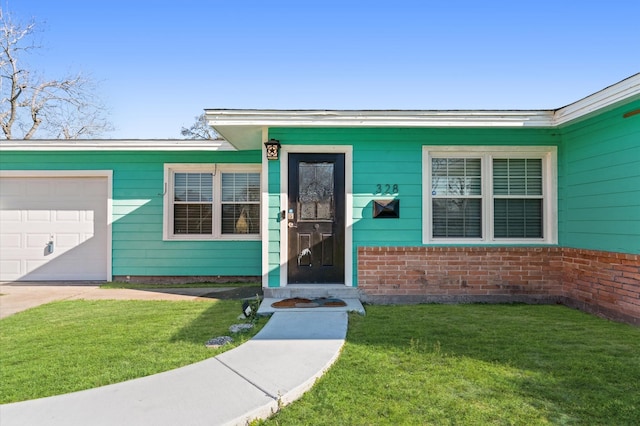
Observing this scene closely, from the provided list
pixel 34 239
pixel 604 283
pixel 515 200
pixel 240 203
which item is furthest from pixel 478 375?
pixel 34 239

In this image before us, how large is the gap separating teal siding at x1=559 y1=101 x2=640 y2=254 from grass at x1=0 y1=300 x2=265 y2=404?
449 cm

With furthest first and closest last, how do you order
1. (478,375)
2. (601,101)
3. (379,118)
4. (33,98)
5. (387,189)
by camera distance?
(33,98) < (387,189) < (379,118) < (601,101) < (478,375)

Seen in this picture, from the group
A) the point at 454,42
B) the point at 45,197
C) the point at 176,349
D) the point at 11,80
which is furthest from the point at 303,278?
the point at 11,80

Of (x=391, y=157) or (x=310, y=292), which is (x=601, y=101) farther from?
(x=310, y=292)

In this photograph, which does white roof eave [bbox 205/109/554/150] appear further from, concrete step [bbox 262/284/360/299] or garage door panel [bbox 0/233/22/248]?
garage door panel [bbox 0/233/22/248]

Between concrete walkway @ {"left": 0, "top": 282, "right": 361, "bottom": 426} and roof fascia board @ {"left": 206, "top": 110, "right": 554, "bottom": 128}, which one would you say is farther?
roof fascia board @ {"left": 206, "top": 110, "right": 554, "bottom": 128}

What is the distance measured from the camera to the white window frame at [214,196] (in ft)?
24.0

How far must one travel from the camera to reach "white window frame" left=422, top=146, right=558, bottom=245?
5504 millimetres

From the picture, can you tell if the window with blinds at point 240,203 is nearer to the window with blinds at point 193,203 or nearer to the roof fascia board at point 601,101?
the window with blinds at point 193,203

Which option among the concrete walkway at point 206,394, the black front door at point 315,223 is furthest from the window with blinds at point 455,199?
the concrete walkway at point 206,394

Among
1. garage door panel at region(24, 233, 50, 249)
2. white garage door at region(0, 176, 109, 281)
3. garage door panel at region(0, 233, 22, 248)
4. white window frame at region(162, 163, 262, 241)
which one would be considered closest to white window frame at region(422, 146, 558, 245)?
white window frame at region(162, 163, 262, 241)

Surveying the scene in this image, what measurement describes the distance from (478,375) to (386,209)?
9.58 ft

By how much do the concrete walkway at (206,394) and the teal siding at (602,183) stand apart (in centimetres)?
379

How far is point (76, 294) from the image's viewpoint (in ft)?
20.0
